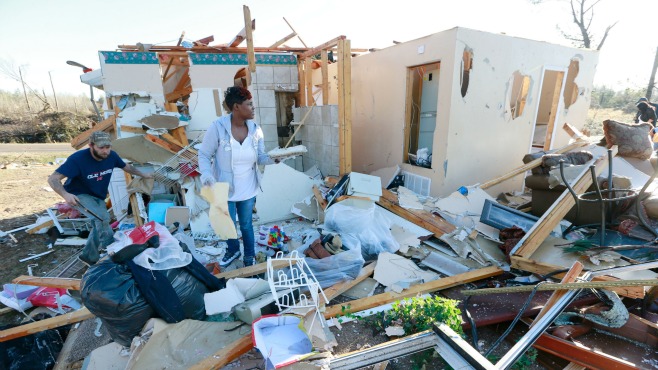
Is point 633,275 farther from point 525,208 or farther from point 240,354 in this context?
point 240,354

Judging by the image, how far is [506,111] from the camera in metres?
5.28

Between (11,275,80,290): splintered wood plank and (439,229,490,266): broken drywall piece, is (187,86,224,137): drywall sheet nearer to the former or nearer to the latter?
(11,275,80,290): splintered wood plank

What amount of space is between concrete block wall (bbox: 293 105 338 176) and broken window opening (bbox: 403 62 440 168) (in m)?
1.37

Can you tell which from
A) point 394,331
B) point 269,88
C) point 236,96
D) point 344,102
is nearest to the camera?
point 394,331

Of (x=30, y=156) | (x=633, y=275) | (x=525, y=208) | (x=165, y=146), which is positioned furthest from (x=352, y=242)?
(x=30, y=156)

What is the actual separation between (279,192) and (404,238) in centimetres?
213

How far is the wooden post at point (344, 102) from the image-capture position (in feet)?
14.0

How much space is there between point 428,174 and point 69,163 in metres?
4.95

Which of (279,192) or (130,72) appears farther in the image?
(130,72)

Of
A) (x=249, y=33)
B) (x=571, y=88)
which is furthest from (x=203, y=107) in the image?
(x=571, y=88)

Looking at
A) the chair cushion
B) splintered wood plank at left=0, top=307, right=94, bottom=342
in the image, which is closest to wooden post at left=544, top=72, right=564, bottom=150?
the chair cushion

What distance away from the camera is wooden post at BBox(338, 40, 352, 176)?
425 centimetres

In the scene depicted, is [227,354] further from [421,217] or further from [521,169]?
[521,169]

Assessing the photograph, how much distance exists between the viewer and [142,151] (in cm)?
497
